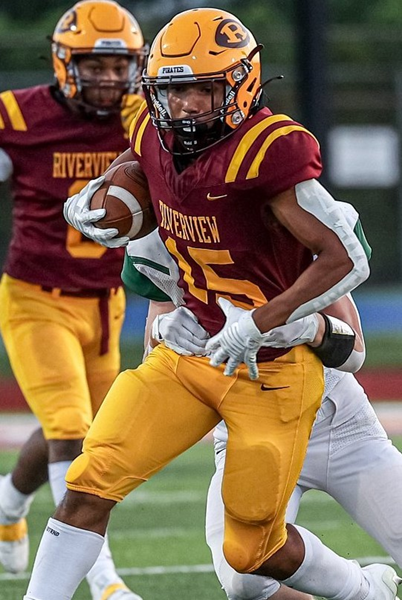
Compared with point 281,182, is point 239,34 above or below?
above

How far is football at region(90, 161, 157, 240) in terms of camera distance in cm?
347

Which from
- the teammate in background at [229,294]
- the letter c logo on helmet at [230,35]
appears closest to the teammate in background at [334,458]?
the teammate in background at [229,294]

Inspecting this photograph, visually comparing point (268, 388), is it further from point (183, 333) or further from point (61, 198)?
point (61, 198)

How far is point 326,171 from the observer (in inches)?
452

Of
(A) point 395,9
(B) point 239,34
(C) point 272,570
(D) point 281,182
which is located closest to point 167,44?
(B) point 239,34

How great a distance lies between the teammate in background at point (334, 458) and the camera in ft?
11.6

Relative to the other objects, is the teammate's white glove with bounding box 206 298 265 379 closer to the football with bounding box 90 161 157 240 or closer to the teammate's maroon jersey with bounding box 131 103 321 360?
the teammate's maroon jersey with bounding box 131 103 321 360

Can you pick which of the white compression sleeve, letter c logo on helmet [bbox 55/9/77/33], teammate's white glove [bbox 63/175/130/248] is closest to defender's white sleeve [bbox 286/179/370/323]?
teammate's white glove [bbox 63/175/130/248]

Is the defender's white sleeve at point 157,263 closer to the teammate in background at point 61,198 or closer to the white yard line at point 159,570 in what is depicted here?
the teammate in background at point 61,198

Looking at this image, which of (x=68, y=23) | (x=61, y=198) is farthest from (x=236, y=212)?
(x=68, y=23)

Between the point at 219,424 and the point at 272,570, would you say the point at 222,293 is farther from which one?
the point at 272,570

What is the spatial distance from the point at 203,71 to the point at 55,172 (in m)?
1.64

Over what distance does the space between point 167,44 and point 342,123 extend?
1173 cm

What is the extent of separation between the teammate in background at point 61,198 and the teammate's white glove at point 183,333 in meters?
1.36
